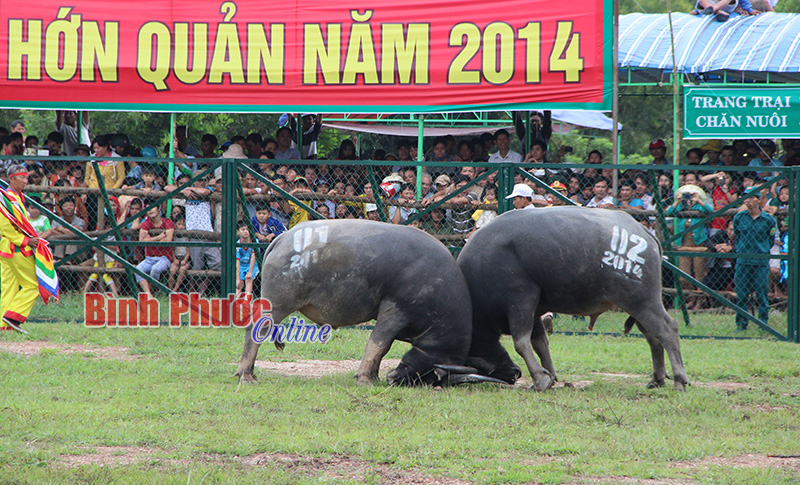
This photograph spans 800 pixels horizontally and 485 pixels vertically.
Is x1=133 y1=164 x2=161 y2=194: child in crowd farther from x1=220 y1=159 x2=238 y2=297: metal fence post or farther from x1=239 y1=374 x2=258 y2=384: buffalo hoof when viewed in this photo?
x1=239 y1=374 x2=258 y2=384: buffalo hoof

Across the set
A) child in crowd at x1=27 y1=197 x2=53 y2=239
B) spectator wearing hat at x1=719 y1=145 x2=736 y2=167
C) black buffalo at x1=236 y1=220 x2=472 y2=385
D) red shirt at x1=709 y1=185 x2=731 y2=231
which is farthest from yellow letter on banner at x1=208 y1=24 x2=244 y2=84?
spectator wearing hat at x1=719 y1=145 x2=736 y2=167

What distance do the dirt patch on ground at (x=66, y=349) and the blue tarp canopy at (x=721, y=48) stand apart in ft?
33.3

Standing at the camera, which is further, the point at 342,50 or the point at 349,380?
the point at 342,50

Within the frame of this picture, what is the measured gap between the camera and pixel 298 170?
1232 cm

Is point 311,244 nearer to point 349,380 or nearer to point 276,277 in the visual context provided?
point 276,277

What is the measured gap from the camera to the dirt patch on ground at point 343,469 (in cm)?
484

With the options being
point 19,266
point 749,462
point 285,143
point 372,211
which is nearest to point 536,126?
point 285,143

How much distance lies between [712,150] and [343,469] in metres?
11.0

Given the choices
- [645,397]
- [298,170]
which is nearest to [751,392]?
[645,397]

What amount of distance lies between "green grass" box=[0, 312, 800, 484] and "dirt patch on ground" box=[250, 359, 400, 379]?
0.27m

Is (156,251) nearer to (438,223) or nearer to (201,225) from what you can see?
(201,225)

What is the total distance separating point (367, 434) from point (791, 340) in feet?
22.3

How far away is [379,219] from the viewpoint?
11.0 meters

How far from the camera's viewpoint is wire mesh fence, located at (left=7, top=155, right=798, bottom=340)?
10688mm
